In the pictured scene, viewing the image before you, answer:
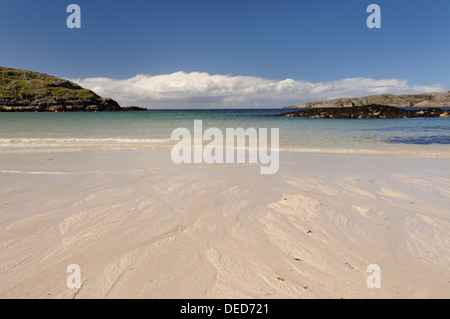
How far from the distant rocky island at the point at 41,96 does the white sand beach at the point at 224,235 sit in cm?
13498

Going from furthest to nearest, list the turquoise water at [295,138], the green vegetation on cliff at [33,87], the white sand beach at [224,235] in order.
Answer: the green vegetation on cliff at [33,87]
the turquoise water at [295,138]
the white sand beach at [224,235]

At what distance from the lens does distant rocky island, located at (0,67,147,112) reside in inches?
4700

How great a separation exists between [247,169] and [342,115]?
48.1 meters

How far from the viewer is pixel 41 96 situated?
422ft

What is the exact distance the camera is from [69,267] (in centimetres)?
327

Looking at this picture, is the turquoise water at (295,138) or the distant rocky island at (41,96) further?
the distant rocky island at (41,96)

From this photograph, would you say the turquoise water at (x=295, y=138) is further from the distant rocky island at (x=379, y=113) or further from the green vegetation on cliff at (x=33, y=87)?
the green vegetation on cliff at (x=33, y=87)

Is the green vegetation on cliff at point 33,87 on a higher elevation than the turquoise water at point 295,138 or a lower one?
higher

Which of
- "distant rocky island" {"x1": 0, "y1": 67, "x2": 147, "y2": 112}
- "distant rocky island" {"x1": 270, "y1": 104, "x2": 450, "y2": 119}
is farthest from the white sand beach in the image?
"distant rocky island" {"x1": 0, "y1": 67, "x2": 147, "y2": 112}

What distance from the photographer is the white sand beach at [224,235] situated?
296cm

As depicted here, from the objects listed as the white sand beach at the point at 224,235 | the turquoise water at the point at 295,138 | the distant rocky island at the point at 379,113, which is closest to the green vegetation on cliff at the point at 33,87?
the turquoise water at the point at 295,138

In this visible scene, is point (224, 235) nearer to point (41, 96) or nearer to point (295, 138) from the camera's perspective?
point (295, 138)

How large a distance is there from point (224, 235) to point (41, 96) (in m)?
157

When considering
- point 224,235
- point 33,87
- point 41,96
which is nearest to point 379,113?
point 224,235
